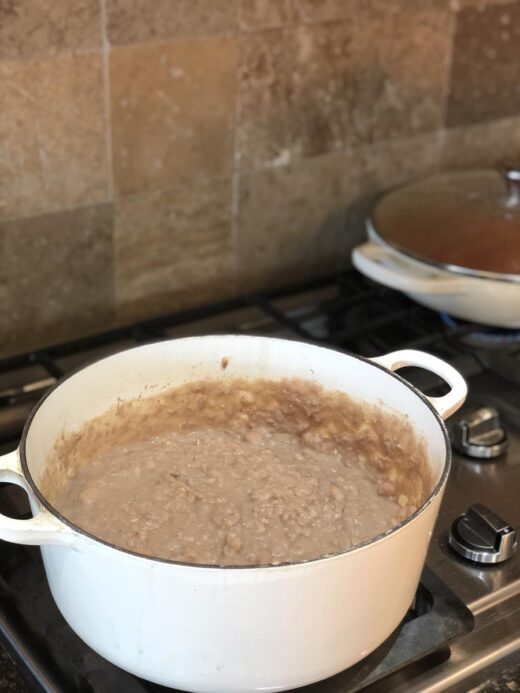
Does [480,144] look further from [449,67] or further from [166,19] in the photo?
[166,19]

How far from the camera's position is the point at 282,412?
33.0 inches

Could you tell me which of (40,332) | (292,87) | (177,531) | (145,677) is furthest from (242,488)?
(292,87)

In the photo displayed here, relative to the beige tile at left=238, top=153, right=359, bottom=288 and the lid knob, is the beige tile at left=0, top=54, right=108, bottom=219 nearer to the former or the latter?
the beige tile at left=238, top=153, right=359, bottom=288

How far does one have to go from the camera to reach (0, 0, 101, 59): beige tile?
85cm

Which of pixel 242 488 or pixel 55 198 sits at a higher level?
pixel 55 198

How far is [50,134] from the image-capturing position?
3.00 ft

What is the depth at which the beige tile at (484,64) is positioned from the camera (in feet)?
3.82

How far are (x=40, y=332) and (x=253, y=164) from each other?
0.30m

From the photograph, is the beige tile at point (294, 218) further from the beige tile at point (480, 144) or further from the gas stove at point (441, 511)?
the beige tile at point (480, 144)

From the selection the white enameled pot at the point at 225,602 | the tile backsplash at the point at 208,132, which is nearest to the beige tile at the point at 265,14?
the tile backsplash at the point at 208,132

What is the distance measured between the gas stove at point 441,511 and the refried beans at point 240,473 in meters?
0.07

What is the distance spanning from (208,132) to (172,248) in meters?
0.13

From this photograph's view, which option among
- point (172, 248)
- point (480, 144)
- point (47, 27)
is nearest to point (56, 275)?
point (172, 248)

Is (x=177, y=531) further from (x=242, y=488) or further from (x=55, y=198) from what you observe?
(x=55, y=198)
